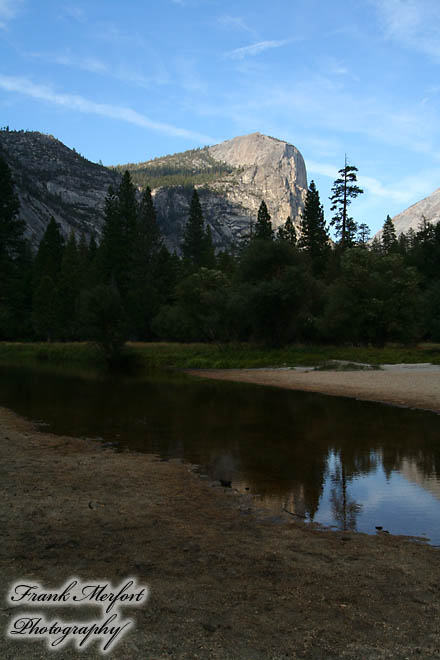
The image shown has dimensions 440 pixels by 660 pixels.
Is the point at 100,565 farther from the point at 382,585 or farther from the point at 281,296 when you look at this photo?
the point at 281,296

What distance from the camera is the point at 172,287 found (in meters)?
77.6

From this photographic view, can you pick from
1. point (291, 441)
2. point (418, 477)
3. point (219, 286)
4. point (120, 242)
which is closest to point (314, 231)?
point (219, 286)

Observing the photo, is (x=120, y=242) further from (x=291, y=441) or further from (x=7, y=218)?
(x=291, y=441)

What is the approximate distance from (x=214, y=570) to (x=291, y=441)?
9.22 meters

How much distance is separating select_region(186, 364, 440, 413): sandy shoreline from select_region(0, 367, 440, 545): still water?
149 cm

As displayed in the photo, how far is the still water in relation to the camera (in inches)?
356

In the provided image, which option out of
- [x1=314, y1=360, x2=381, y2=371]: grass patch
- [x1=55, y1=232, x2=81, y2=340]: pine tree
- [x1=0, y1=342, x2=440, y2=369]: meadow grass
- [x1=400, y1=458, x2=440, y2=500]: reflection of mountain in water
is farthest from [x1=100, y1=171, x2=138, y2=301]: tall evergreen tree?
[x1=400, y1=458, x2=440, y2=500]: reflection of mountain in water

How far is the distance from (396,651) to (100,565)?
330 centimetres

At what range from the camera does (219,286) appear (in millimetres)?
59062

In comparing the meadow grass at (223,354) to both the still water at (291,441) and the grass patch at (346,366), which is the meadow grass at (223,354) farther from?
the still water at (291,441)

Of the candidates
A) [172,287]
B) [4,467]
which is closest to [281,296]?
[172,287]

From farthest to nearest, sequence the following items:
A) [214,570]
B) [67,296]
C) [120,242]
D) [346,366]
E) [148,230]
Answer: [148,230], [120,242], [67,296], [346,366], [214,570]

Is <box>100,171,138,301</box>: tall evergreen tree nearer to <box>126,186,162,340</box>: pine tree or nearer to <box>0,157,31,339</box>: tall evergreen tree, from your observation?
<box>126,186,162,340</box>: pine tree

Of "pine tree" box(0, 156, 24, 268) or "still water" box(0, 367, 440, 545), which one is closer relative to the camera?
"still water" box(0, 367, 440, 545)
